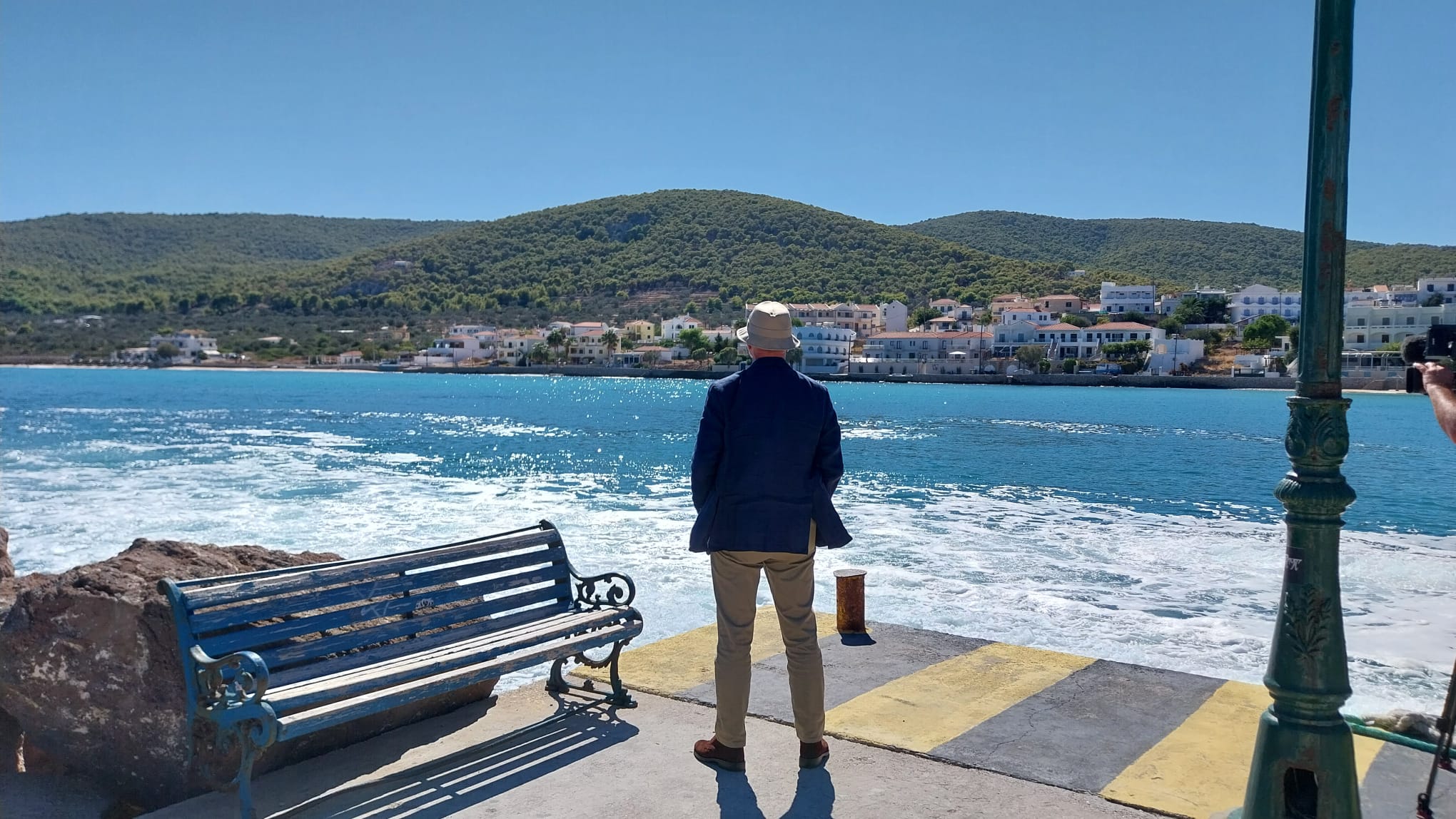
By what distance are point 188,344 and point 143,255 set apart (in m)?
46.5

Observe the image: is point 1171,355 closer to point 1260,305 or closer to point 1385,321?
point 1260,305

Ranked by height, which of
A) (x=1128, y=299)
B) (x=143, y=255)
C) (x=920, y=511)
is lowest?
(x=920, y=511)

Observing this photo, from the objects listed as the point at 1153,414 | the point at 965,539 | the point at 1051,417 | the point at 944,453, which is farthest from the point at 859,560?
the point at 1153,414

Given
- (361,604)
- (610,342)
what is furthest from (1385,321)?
(361,604)

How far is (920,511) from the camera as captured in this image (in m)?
18.5

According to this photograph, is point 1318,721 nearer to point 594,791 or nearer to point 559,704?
point 594,791

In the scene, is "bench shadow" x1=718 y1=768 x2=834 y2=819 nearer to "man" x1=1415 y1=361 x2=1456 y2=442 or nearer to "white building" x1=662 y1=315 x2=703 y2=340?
"man" x1=1415 y1=361 x2=1456 y2=442

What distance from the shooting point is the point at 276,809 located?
13.5ft

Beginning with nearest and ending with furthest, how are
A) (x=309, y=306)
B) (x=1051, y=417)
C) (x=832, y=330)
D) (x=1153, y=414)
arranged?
(x=1051, y=417) < (x=1153, y=414) < (x=832, y=330) < (x=309, y=306)

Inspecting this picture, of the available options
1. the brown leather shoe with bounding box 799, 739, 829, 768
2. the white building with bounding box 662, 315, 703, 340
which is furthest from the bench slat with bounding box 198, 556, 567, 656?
the white building with bounding box 662, 315, 703, 340

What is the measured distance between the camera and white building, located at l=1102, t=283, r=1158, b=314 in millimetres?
124500

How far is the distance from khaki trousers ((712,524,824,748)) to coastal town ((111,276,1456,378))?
94.7 metres

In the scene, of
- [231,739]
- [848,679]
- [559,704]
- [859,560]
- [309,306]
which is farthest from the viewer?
[309,306]

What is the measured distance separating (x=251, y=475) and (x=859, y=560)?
1649cm
